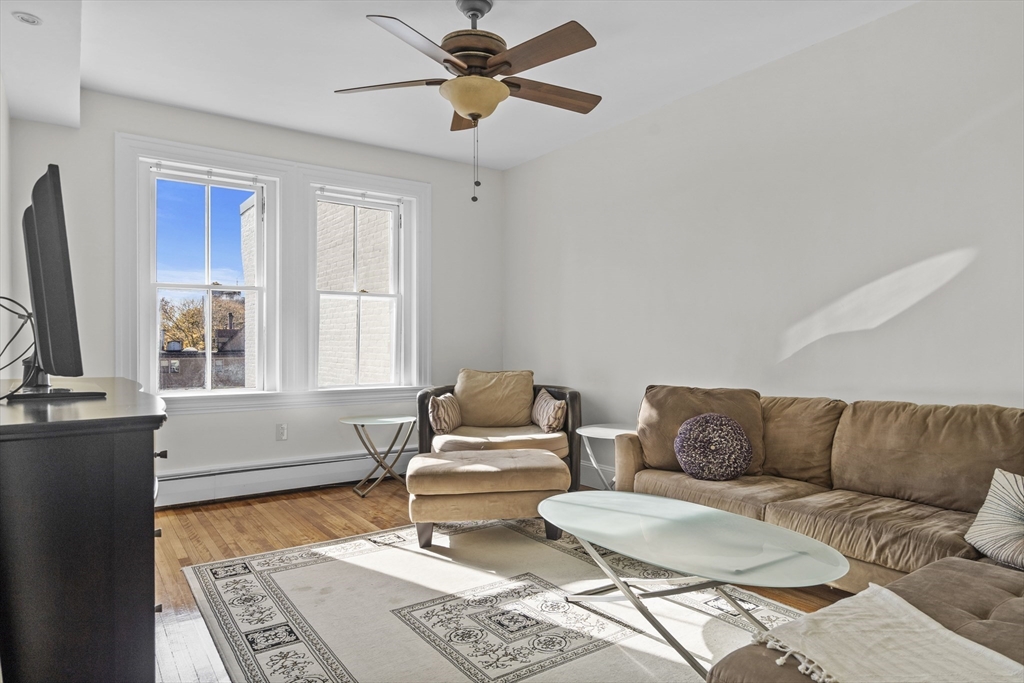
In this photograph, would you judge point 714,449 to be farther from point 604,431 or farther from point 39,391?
point 39,391

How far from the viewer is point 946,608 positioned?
159 centimetres

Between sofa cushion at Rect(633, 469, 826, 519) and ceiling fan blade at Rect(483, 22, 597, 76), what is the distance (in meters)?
2.03

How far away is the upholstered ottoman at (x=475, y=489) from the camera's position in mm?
3133

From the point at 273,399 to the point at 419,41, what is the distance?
2.92m

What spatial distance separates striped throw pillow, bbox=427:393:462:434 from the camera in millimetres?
4297

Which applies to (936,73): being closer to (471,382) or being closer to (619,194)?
(619,194)

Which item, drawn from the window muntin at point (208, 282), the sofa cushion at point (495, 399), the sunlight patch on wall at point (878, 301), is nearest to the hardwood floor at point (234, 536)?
the sofa cushion at point (495, 399)

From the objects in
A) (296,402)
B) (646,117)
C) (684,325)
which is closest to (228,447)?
(296,402)

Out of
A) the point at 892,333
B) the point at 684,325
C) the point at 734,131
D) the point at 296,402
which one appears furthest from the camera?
the point at 296,402

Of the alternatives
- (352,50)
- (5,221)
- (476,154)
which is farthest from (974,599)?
(5,221)


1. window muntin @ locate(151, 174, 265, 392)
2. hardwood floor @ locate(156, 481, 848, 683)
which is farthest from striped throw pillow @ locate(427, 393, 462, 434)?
window muntin @ locate(151, 174, 265, 392)

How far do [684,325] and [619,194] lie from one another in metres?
1.14

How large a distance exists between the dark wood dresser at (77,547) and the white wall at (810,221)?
3.15 meters

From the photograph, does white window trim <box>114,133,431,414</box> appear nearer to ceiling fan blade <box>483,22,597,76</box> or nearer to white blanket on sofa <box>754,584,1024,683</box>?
ceiling fan blade <box>483,22,597,76</box>
